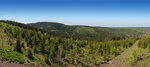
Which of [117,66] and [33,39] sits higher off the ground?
[33,39]

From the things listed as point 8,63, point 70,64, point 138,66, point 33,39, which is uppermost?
point 33,39

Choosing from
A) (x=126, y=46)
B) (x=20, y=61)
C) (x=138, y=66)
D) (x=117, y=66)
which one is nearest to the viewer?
(x=20, y=61)

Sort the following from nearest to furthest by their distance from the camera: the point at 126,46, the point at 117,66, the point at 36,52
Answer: the point at 117,66, the point at 36,52, the point at 126,46

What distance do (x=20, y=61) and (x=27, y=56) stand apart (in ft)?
17.5

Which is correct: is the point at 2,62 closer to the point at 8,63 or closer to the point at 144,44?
the point at 8,63

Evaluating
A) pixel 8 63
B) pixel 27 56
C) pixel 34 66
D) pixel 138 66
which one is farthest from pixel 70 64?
pixel 138 66

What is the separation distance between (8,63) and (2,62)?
1.49 meters

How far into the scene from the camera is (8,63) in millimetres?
26734

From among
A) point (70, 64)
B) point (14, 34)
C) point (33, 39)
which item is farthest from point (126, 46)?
point (14, 34)

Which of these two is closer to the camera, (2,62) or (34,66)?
(2,62)

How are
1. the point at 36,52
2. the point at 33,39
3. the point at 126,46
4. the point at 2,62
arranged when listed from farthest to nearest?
the point at 126,46 < the point at 33,39 < the point at 36,52 < the point at 2,62

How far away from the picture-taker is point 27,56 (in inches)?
1359

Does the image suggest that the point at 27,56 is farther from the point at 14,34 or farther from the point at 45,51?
the point at 14,34

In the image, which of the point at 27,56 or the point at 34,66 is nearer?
the point at 34,66
